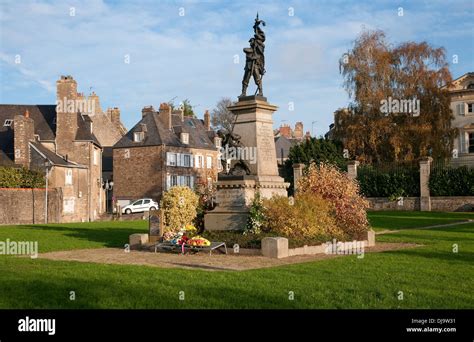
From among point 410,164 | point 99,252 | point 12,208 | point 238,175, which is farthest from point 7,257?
point 410,164

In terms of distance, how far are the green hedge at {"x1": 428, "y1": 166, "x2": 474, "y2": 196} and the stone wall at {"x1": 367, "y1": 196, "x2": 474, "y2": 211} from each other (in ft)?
1.95

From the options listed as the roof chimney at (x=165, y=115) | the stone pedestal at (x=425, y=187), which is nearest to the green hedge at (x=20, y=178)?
the roof chimney at (x=165, y=115)

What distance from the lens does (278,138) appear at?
281 feet

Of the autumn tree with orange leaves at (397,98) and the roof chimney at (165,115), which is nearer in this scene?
the autumn tree with orange leaves at (397,98)

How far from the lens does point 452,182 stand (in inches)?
1697

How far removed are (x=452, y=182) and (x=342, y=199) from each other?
26.1 meters

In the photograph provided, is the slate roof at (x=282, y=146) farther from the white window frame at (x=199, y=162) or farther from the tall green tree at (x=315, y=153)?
the tall green tree at (x=315, y=153)

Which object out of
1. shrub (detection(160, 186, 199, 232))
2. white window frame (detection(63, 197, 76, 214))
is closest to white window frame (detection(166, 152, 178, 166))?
white window frame (detection(63, 197, 76, 214))

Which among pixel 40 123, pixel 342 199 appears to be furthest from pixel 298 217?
pixel 40 123

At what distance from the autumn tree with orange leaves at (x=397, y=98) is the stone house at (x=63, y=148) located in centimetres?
2308

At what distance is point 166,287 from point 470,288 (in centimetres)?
523

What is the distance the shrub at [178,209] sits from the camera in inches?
779

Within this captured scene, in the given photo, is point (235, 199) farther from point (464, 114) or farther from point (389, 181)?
point (464, 114)

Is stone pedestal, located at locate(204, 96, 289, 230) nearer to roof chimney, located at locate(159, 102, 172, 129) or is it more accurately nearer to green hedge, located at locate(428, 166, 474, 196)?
green hedge, located at locate(428, 166, 474, 196)
